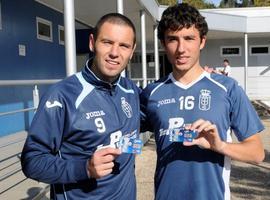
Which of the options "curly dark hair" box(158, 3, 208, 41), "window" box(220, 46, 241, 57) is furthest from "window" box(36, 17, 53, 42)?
"window" box(220, 46, 241, 57)

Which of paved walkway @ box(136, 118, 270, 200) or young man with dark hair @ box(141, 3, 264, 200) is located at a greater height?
young man with dark hair @ box(141, 3, 264, 200)

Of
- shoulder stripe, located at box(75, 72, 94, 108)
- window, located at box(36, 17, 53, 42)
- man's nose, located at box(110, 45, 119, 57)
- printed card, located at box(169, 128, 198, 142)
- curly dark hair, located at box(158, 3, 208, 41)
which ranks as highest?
window, located at box(36, 17, 53, 42)

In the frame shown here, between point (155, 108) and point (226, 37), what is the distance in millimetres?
22567

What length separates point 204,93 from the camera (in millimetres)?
2494

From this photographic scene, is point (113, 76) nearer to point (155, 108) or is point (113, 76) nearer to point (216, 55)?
point (155, 108)

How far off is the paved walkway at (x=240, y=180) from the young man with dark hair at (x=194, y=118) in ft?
11.8

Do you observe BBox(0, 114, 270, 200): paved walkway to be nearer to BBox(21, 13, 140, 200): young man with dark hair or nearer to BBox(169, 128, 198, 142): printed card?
BBox(21, 13, 140, 200): young man with dark hair

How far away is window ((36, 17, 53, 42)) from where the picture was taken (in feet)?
34.1

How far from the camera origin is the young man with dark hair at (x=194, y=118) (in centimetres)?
242

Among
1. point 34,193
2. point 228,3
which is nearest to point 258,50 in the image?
point 34,193

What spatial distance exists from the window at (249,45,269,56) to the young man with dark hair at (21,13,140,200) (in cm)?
2320

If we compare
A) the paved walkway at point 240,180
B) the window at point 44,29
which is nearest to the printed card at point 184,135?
the paved walkway at point 240,180

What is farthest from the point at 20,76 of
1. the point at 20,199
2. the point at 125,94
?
the point at 125,94

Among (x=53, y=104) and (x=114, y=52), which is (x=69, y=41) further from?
(x=53, y=104)
